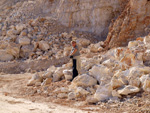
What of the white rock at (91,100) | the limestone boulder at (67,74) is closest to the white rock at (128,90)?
the white rock at (91,100)

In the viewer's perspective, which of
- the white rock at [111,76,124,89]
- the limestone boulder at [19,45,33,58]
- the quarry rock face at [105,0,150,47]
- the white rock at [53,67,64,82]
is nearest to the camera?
the white rock at [111,76,124,89]

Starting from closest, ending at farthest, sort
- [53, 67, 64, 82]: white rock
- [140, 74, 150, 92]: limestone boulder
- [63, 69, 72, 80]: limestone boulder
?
[140, 74, 150, 92]: limestone boulder → [63, 69, 72, 80]: limestone boulder → [53, 67, 64, 82]: white rock

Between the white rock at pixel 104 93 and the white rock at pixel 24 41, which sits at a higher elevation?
the white rock at pixel 24 41

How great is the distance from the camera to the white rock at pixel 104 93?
3559 mm

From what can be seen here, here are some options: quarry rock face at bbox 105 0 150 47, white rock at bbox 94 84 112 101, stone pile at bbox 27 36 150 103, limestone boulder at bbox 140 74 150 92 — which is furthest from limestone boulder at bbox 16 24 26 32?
limestone boulder at bbox 140 74 150 92

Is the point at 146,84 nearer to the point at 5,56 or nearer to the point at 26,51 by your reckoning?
the point at 26,51

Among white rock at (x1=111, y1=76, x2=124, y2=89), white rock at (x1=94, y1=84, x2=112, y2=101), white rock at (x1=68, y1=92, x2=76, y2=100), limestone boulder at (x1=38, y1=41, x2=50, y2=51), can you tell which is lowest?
white rock at (x1=68, y1=92, x2=76, y2=100)

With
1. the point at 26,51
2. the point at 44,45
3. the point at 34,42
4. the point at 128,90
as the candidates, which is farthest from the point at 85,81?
the point at 26,51

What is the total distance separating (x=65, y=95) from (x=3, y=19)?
38.8 ft

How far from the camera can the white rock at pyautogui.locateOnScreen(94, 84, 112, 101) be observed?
356cm

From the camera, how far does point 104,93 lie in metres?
3.60

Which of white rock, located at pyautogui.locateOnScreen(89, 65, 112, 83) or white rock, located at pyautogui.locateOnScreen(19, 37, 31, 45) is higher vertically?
white rock, located at pyautogui.locateOnScreen(19, 37, 31, 45)

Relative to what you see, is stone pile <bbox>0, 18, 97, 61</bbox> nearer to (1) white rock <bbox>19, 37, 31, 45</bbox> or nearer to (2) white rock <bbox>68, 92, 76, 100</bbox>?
(1) white rock <bbox>19, 37, 31, 45</bbox>

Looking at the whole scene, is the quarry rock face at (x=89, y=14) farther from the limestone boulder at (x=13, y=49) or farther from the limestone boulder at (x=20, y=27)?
the limestone boulder at (x=13, y=49)
